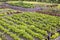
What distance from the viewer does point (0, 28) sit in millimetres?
12797

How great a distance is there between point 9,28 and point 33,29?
6.76ft

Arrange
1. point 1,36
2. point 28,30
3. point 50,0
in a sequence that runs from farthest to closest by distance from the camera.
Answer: point 50,0
point 28,30
point 1,36

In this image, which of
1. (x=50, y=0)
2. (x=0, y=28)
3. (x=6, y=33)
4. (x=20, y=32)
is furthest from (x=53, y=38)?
(x=50, y=0)

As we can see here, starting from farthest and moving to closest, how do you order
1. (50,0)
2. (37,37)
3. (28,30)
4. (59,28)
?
1. (50,0)
2. (59,28)
3. (28,30)
4. (37,37)

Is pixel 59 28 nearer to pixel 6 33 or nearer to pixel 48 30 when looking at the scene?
pixel 48 30

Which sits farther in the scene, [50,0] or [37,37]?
[50,0]

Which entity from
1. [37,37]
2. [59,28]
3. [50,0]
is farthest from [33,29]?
[50,0]

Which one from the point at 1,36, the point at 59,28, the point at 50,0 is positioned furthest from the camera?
the point at 50,0

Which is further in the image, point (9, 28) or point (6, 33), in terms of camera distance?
point (9, 28)

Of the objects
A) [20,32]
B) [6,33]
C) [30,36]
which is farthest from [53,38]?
[6,33]

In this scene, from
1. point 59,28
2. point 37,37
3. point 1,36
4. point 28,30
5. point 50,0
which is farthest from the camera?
point 50,0

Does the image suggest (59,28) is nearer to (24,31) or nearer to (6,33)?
(24,31)

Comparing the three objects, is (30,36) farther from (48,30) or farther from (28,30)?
(48,30)

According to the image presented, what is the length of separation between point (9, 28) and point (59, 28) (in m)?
4.55
